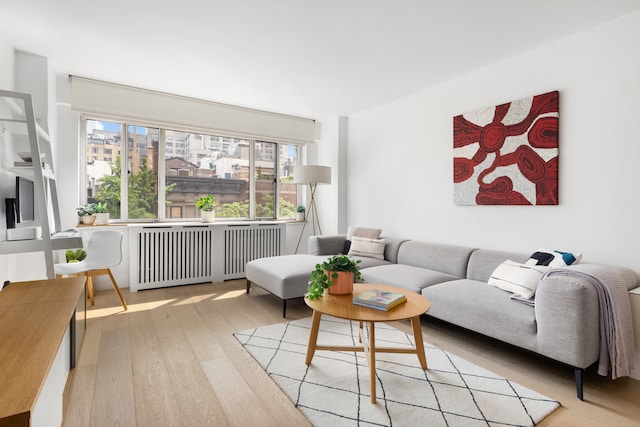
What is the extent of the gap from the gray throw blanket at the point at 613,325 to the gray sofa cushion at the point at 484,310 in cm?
34

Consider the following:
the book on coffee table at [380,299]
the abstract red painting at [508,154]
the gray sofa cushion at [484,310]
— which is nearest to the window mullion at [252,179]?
the abstract red painting at [508,154]

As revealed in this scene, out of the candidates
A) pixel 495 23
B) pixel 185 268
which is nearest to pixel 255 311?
pixel 185 268

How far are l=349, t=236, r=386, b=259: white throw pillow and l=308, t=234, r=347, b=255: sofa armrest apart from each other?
20cm

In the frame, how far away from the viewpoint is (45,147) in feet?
10.2

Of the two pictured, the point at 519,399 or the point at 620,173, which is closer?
the point at 519,399

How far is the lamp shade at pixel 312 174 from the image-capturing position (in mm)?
4688

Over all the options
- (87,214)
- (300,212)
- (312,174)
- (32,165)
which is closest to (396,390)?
(32,165)

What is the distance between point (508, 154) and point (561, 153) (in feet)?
1.37

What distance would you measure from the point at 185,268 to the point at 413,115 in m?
3.45

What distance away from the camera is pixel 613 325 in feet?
6.30

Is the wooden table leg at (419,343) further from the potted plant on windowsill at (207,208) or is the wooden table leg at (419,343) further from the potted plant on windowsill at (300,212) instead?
the potted plant on windowsill at (300,212)

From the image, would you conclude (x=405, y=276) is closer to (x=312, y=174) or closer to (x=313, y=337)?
(x=313, y=337)

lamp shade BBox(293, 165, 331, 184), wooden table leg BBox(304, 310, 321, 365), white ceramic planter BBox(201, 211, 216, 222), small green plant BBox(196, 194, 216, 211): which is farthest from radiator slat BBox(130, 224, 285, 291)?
wooden table leg BBox(304, 310, 321, 365)

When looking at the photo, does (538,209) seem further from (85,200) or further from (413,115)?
(85,200)
